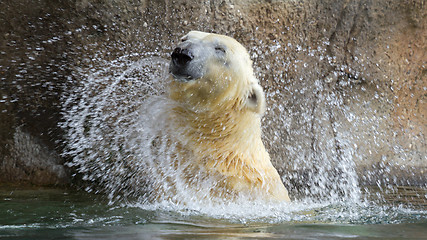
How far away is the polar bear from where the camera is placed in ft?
10.5

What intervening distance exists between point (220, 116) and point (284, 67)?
1.69 meters

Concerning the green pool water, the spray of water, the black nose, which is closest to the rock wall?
the spray of water

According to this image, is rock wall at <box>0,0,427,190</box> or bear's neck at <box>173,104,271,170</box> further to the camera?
rock wall at <box>0,0,427,190</box>

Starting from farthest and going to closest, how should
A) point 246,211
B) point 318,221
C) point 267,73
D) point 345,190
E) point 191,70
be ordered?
point 345,190 → point 267,73 → point 191,70 → point 246,211 → point 318,221

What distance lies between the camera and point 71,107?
450cm

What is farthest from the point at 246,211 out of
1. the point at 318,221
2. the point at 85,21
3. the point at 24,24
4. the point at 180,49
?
the point at 24,24

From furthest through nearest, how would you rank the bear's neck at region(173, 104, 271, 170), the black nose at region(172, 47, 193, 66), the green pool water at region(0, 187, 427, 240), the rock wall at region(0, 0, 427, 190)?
the rock wall at region(0, 0, 427, 190)
the bear's neck at region(173, 104, 271, 170)
the black nose at region(172, 47, 193, 66)
the green pool water at region(0, 187, 427, 240)

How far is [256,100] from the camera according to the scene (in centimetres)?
340

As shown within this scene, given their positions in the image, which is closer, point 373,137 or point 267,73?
point 267,73

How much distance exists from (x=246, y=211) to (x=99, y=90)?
7.25 feet

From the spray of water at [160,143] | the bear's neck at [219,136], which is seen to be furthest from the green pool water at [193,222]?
the bear's neck at [219,136]

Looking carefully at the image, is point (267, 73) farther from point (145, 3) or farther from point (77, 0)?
point (77, 0)

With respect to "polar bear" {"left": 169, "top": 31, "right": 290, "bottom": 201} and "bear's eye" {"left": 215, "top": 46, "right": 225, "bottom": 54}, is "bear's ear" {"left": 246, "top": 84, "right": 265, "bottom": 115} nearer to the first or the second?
"polar bear" {"left": 169, "top": 31, "right": 290, "bottom": 201}

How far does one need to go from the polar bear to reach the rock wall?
1210 mm
